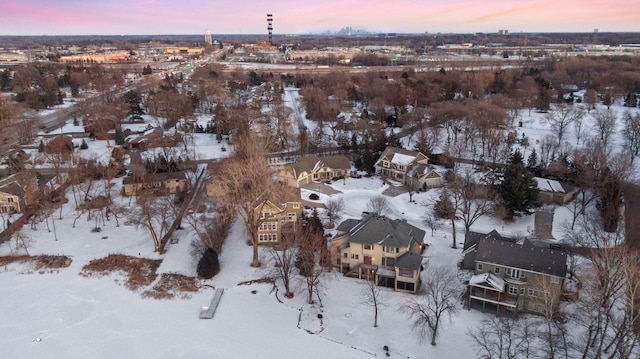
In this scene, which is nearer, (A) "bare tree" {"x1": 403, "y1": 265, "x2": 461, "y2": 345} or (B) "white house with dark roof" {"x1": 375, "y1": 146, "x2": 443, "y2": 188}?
(A) "bare tree" {"x1": 403, "y1": 265, "x2": 461, "y2": 345}

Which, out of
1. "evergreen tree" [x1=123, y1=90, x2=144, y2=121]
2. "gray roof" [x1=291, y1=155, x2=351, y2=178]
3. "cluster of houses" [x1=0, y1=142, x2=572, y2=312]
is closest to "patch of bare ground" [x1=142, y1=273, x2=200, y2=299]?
"cluster of houses" [x1=0, y1=142, x2=572, y2=312]

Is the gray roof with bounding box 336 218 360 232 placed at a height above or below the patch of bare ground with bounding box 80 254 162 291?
above

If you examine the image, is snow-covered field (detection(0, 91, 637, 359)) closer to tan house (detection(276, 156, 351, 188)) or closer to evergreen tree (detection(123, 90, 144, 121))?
tan house (detection(276, 156, 351, 188))

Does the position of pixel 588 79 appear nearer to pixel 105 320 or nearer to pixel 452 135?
pixel 452 135

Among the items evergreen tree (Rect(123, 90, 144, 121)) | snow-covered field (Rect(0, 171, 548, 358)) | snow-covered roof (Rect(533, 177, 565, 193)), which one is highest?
evergreen tree (Rect(123, 90, 144, 121))

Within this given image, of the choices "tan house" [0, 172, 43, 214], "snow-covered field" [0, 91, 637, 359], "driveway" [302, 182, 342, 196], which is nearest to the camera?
"snow-covered field" [0, 91, 637, 359]

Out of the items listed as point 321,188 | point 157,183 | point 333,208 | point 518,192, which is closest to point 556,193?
point 518,192

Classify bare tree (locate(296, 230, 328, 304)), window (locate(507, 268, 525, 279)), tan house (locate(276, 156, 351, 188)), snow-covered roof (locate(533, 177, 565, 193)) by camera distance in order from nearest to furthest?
window (locate(507, 268, 525, 279)) → bare tree (locate(296, 230, 328, 304)) → snow-covered roof (locate(533, 177, 565, 193)) → tan house (locate(276, 156, 351, 188))

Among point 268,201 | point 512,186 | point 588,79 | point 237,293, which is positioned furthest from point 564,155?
point 588,79
